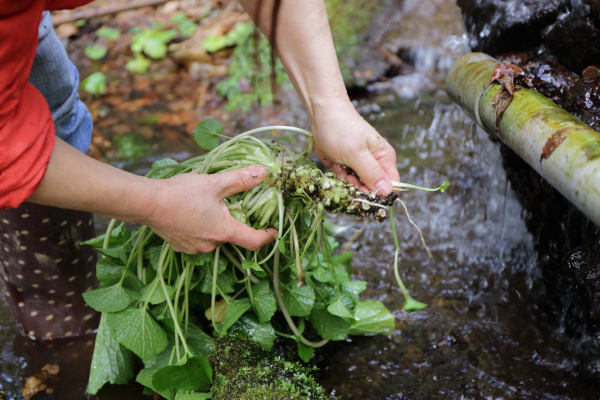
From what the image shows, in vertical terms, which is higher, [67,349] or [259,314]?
[259,314]

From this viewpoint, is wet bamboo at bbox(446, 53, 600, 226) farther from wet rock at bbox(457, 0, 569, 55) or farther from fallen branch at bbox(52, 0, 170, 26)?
fallen branch at bbox(52, 0, 170, 26)

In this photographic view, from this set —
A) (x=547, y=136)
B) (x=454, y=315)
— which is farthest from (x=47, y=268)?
(x=547, y=136)

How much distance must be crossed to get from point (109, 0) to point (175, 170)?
430cm

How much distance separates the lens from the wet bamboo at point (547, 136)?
137 cm

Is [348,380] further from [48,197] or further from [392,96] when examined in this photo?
[392,96]

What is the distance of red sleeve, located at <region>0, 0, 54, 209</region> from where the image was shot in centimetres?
121

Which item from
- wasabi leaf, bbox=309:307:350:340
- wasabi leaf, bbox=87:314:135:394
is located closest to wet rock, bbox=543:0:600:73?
wasabi leaf, bbox=309:307:350:340

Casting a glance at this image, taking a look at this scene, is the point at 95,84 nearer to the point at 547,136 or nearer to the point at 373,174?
the point at 373,174

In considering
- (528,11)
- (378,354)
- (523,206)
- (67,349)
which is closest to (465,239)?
(523,206)

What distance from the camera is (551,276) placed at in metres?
2.34

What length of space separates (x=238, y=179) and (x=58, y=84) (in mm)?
827

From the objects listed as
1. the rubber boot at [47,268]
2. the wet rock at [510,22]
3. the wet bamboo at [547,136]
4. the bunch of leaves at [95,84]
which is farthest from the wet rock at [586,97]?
the bunch of leaves at [95,84]

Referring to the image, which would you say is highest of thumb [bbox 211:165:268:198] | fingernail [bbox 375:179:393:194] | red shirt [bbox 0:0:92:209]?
red shirt [bbox 0:0:92:209]

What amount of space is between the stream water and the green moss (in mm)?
285
